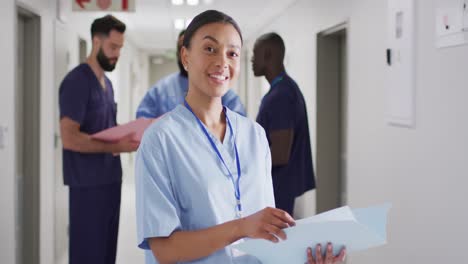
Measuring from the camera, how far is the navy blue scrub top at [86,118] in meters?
2.62

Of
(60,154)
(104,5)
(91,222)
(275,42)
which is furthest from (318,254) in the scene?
(104,5)

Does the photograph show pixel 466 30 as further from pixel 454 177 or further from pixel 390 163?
pixel 390 163

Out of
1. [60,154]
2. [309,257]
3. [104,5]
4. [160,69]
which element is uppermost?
[160,69]

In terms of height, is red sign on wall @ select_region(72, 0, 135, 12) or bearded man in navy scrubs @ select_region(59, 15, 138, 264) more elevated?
red sign on wall @ select_region(72, 0, 135, 12)

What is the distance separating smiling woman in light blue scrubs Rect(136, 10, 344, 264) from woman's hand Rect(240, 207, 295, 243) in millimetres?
29

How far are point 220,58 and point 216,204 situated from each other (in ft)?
0.99

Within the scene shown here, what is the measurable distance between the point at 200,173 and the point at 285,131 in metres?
1.54

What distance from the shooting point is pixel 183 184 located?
1.10m

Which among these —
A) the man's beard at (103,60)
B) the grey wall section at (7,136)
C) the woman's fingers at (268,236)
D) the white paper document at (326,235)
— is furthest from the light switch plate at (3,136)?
the woman's fingers at (268,236)

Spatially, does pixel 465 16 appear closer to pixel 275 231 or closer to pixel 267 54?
pixel 267 54

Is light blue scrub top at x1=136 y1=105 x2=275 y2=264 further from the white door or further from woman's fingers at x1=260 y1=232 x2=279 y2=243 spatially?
the white door

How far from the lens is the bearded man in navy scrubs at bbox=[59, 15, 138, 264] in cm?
261

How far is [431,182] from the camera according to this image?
2.30 m

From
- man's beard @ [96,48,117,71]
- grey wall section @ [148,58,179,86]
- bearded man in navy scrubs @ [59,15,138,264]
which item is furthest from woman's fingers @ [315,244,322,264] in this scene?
grey wall section @ [148,58,179,86]
